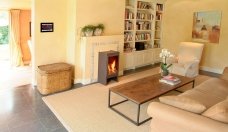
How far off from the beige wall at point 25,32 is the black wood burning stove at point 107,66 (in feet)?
11.4

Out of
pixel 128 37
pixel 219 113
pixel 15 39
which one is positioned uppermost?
pixel 128 37

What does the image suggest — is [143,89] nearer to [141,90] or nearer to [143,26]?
[141,90]

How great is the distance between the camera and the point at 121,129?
2.95 m

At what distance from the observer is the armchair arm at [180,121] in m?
1.85

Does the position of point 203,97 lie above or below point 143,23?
below

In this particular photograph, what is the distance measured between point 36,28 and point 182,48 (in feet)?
13.4

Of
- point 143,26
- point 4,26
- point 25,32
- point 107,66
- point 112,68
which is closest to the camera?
point 107,66

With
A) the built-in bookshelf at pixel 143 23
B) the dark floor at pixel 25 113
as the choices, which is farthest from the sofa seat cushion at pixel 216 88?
the built-in bookshelf at pixel 143 23

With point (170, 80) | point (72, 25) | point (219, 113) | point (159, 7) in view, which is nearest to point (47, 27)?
A: point (72, 25)

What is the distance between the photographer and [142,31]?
6.68 meters

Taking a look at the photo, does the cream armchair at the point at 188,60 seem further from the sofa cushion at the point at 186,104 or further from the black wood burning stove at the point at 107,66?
the sofa cushion at the point at 186,104

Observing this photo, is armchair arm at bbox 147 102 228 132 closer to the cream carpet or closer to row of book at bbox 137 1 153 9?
the cream carpet

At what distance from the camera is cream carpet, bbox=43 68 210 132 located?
9.78 ft

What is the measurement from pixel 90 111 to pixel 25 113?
1058mm
